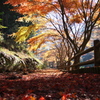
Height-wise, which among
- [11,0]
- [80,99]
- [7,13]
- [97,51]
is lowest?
[80,99]

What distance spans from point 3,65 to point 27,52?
10.1 metres

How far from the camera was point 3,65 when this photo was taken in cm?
847

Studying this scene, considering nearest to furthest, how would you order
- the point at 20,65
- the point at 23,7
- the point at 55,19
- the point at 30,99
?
the point at 30,99
the point at 23,7
the point at 20,65
the point at 55,19

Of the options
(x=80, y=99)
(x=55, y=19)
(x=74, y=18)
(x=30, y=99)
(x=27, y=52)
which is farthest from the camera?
(x=27, y=52)

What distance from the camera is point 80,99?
1733 millimetres

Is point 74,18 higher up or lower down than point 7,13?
lower down

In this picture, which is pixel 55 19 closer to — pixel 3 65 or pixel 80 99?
pixel 3 65

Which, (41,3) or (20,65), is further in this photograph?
(20,65)

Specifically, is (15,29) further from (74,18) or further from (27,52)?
(74,18)

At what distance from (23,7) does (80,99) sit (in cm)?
769

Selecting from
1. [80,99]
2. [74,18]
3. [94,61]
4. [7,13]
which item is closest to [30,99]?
[80,99]

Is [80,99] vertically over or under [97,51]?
under

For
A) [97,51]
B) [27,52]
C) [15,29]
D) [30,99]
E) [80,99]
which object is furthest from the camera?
[27,52]

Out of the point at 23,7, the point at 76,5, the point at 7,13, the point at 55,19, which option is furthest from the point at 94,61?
the point at 7,13
